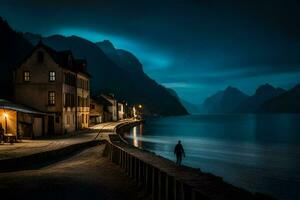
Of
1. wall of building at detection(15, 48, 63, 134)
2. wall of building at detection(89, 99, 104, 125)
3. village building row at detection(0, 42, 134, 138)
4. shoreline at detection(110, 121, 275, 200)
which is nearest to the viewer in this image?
shoreline at detection(110, 121, 275, 200)

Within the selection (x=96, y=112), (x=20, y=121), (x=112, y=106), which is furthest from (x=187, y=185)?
(x=112, y=106)

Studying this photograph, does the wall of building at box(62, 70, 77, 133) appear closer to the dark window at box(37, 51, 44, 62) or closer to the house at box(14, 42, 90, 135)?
the house at box(14, 42, 90, 135)

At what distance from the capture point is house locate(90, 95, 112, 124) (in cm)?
11478

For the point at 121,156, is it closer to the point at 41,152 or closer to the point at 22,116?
the point at 41,152

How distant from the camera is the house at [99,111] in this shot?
114781mm

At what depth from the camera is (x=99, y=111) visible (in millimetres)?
124000

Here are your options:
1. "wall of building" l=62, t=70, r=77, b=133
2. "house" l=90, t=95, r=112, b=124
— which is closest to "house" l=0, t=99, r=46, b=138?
"wall of building" l=62, t=70, r=77, b=133

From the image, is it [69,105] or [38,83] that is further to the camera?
[69,105]

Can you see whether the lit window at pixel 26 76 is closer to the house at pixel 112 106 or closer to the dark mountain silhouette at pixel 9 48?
the dark mountain silhouette at pixel 9 48

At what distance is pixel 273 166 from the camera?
172ft

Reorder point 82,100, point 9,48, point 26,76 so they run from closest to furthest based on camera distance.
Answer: point 26,76 < point 82,100 < point 9,48

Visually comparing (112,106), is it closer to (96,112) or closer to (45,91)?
(96,112)

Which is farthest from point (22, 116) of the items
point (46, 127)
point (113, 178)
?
point (113, 178)

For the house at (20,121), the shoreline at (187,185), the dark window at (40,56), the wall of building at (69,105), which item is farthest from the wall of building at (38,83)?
the shoreline at (187,185)
